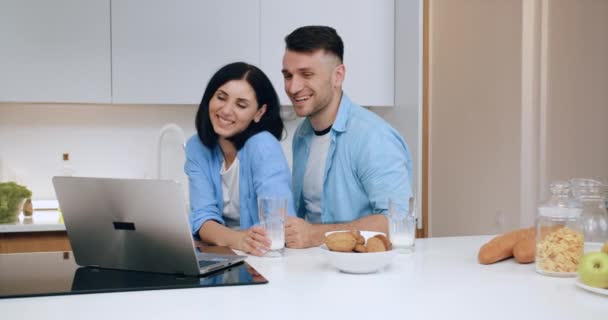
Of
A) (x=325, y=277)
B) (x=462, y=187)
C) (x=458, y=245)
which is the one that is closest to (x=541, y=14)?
(x=462, y=187)

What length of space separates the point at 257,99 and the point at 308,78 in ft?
0.87

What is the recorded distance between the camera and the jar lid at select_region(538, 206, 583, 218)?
1.50 metres

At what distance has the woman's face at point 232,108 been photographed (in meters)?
2.11

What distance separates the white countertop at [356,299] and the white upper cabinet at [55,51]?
6.66 feet

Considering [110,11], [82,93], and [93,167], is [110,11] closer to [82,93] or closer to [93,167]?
[82,93]

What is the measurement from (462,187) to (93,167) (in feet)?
6.26

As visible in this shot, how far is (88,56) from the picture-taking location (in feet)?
10.7

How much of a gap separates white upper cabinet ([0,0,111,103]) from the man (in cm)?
128

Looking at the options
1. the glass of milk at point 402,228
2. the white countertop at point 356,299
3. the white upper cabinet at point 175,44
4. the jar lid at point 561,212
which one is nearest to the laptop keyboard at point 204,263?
the white countertop at point 356,299

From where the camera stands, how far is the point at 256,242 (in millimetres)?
1692

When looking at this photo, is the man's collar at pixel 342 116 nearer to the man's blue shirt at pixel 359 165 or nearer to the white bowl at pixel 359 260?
the man's blue shirt at pixel 359 165

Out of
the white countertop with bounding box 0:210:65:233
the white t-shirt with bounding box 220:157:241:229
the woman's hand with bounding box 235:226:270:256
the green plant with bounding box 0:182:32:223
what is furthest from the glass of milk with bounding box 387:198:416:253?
the green plant with bounding box 0:182:32:223

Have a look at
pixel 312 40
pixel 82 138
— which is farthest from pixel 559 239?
pixel 82 138

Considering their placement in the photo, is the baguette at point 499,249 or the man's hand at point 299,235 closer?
the baguette at point 499,249
